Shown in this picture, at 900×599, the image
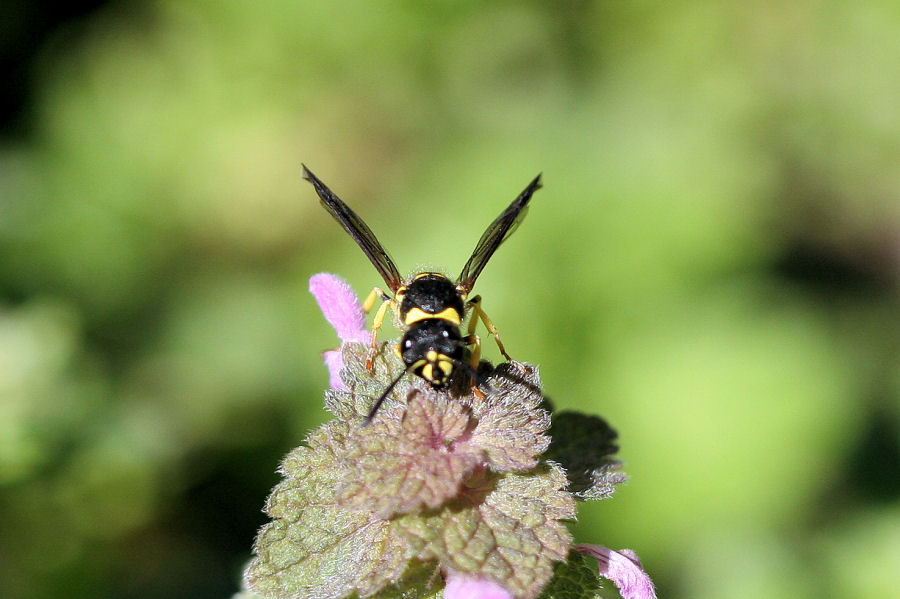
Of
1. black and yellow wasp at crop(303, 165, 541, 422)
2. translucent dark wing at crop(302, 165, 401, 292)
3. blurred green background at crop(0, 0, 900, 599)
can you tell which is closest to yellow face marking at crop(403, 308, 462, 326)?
black and yellow wasp at crop(303, 165, 541, 422)

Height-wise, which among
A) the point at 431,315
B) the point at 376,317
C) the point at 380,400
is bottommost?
the point at 380,400

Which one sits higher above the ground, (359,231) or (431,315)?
(359,231)

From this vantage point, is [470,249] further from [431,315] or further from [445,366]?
[445,366]

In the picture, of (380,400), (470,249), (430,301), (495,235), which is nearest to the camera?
(380,400)

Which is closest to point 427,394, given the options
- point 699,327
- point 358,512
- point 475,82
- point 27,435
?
point 358,512

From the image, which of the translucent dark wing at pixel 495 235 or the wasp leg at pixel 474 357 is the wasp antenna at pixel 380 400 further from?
the translucent dark wing at pixel 495 235

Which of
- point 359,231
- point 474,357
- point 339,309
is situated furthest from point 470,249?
point 474,357

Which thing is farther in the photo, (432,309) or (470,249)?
(470,249)

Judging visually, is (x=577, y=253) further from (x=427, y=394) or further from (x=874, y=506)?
(x=427, y=394)
